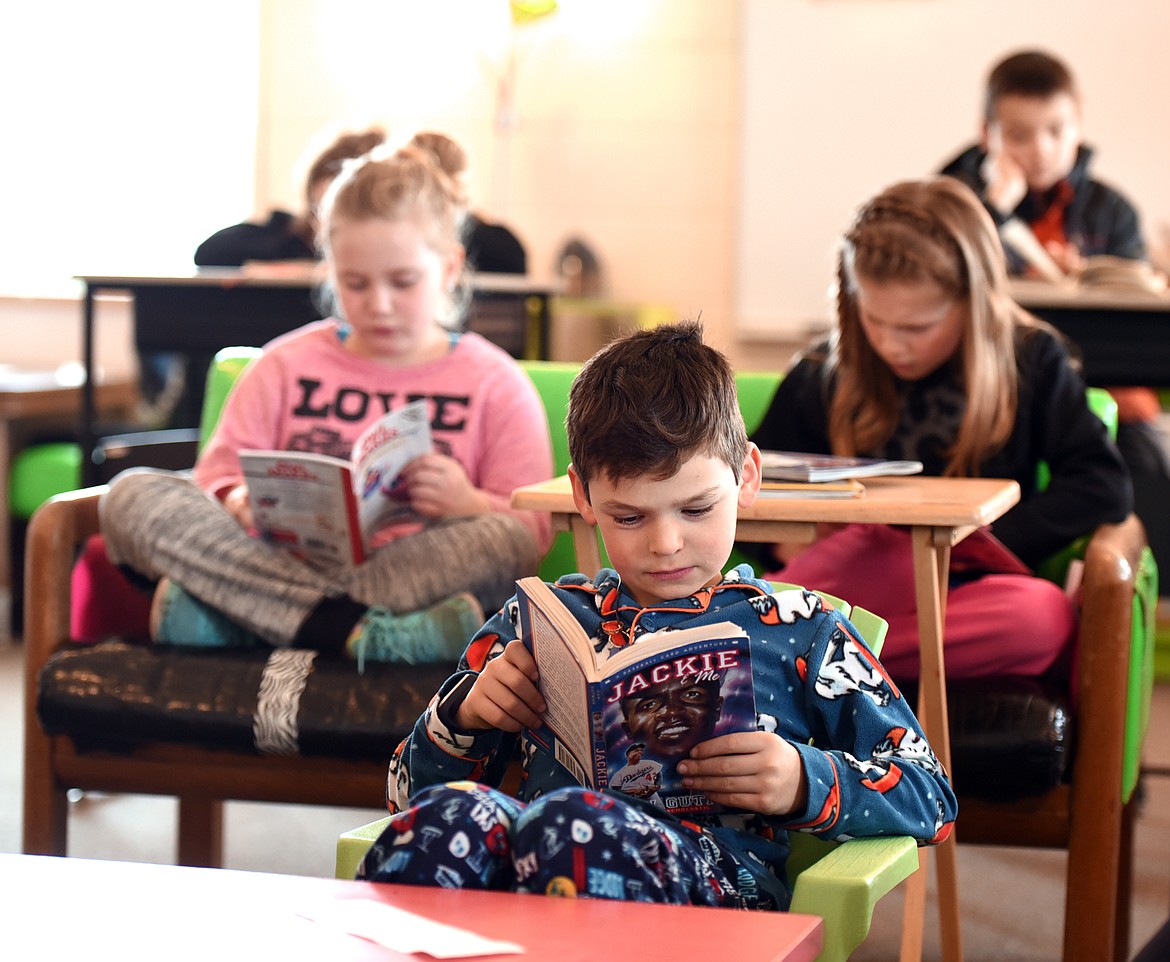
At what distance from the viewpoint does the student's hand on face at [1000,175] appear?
3367 millimetres

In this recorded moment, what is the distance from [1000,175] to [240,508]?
210cm

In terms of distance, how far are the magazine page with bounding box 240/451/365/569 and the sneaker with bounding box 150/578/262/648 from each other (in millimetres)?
121

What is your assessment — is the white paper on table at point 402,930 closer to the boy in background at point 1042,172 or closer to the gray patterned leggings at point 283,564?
the gray patterned leggings at point 283,564

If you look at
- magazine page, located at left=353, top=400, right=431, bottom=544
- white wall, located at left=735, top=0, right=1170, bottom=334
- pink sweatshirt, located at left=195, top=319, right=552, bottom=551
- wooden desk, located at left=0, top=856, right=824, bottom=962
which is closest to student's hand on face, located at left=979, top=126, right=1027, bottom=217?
white wall, located at left=735, top=0, right=1170, bottom=334

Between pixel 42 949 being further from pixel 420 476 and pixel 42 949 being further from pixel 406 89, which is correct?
pixel 406 89

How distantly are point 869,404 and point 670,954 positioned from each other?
4.30 feet

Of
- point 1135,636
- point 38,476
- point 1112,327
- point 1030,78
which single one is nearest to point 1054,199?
point 1030,78

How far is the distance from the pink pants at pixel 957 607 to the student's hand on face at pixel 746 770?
0.76 m

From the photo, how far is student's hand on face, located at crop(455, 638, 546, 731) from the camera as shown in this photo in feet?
3.81

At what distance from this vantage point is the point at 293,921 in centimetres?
86

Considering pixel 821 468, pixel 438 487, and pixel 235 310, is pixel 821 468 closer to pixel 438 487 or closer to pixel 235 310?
pixel 438 487

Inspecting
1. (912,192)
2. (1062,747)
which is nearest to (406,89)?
(912,192)

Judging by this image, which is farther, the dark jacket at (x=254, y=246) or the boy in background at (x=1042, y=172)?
the dark jacket at (x=254, y=246)

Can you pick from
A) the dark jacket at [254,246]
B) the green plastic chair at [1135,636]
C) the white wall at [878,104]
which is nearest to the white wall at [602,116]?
the white wall at [878,104]
